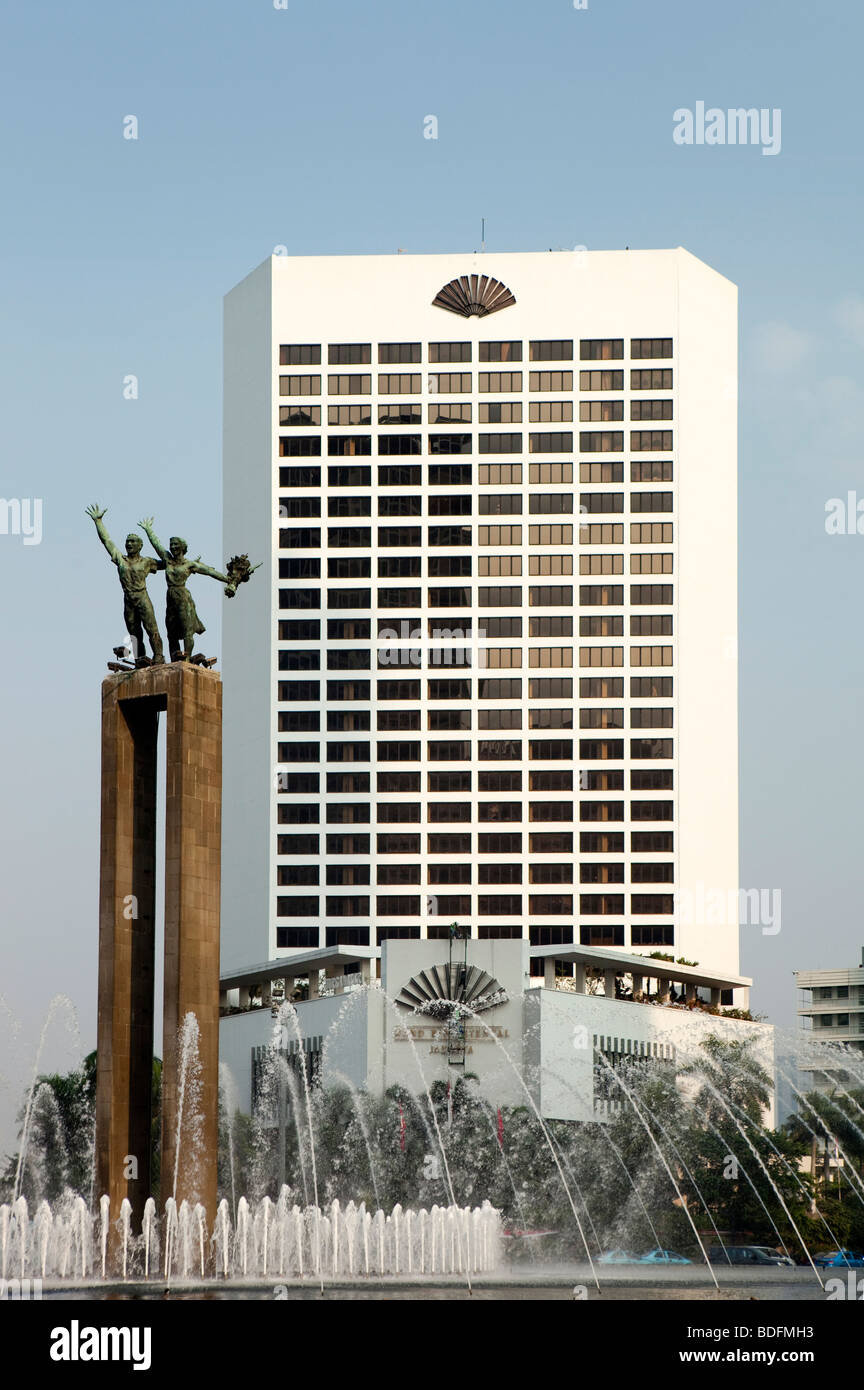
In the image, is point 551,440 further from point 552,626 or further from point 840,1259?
point 840,1259

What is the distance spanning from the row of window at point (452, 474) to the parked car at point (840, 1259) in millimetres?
78995

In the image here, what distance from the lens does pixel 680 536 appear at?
141 m

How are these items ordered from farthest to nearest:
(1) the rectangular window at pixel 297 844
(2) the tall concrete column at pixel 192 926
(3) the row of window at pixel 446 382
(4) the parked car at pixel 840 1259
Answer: (3) the row of window at pixel 446 382, (1) the rectangular window at pixel 297 844, (4) the parked car at pixel 840 1259, (2) the tall concrete column at pixel 192 926

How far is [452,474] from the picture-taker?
141000mm

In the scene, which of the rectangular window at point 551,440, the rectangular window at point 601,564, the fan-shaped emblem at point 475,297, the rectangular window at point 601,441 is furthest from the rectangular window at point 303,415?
the rectangular window at point 601,564

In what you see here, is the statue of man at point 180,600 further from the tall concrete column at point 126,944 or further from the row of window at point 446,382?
the row of window at point 446,382

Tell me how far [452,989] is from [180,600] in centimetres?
5821

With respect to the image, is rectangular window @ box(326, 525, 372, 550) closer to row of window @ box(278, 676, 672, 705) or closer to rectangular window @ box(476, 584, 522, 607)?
rectangular window @ box(476, 584, 522, 607)

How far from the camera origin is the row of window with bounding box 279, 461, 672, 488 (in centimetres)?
14062

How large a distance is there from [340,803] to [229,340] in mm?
35581

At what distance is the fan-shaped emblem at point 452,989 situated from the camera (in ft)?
322

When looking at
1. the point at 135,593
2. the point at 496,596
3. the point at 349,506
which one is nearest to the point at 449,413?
the point at 349,506
